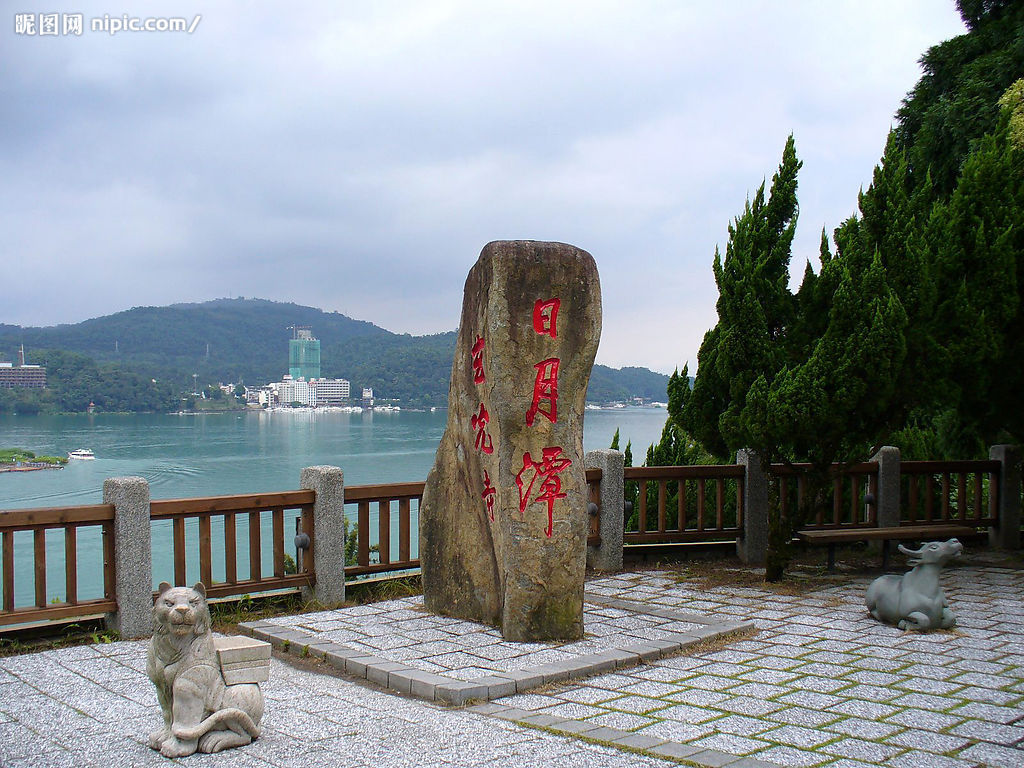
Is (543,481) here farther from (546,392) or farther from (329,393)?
(329,393)

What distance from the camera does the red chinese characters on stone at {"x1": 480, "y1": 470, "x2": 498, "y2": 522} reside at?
6.75 metres

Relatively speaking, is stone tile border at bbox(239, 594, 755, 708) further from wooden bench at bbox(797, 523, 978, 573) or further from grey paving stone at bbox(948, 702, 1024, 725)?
wooden bench at bbox(797, 523, 978, 573)

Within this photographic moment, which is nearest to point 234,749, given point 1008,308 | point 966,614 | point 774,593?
point 774,593

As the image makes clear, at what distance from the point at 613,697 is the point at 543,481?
1.74 metres

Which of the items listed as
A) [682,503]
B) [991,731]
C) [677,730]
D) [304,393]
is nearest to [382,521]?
[682,503]

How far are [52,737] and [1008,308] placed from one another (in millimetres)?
8659

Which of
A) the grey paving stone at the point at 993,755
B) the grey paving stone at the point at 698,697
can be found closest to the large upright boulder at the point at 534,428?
the grey paving stone at the point at 698,697

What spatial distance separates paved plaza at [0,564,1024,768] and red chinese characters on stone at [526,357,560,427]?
1.62 meters

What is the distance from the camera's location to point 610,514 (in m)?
9.30

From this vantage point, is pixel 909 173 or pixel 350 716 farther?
pixel 909 173

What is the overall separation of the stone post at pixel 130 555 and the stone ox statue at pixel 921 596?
5605 mm

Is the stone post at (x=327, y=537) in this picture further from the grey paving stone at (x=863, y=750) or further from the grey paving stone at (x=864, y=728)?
the grey paving stone at (x=863, y=750)

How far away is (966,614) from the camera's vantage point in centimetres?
737

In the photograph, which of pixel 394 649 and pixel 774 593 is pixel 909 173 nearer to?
pixel 774 593
